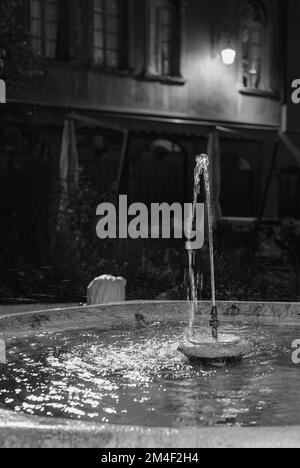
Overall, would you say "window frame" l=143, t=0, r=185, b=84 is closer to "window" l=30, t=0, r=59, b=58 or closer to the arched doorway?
"window" l=30, t=0, r=59, b=58

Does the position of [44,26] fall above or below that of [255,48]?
below

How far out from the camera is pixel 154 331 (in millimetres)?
4965

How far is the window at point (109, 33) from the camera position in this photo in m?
16.4

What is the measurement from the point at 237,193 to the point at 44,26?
6.79 metres

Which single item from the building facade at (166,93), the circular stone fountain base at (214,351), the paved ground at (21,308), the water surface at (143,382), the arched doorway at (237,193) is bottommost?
the paved ground at (21,308)

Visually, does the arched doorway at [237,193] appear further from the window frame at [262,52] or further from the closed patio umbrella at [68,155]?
the closed patio umbrella at [68,155]

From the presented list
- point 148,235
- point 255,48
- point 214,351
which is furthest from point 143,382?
point 255,48

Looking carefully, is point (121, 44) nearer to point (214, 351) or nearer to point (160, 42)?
point (160, 42)

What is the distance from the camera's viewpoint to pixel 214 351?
3.89 meters

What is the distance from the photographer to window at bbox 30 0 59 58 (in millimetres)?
15407

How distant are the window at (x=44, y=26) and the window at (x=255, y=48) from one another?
5593mm

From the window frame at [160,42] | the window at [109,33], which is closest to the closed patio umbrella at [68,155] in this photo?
the window at [109,33]
